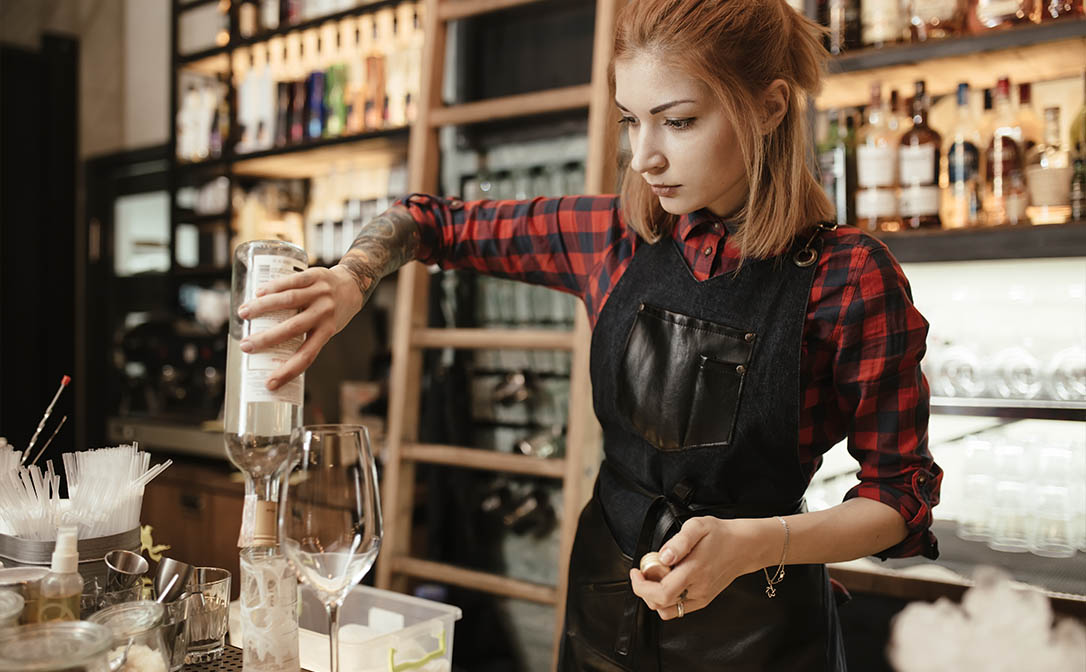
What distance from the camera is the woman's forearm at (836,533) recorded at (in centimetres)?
112

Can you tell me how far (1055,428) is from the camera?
2178 millimetres

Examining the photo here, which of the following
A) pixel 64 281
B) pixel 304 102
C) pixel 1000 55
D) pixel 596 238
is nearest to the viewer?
pixel 596 238

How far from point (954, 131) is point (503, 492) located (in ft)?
5.63

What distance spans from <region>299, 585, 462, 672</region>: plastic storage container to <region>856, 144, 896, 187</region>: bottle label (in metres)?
1.53

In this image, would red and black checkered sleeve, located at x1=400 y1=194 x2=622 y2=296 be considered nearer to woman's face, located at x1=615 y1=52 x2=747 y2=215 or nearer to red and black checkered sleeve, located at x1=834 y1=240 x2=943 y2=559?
woman's face, located at x1=615 y1=52 x2=747 y2=215

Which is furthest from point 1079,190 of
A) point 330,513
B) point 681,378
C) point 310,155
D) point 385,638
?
point 310,155

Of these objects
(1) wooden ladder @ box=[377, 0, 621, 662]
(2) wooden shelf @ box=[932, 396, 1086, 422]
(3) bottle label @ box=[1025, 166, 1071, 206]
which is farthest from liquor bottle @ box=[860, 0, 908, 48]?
(2) wooden shelf @ box=[932, 396, 1086, 422]

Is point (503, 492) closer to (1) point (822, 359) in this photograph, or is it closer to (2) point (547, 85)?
(2) point (547, 85)

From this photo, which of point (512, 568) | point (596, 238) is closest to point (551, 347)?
point (512, 568)

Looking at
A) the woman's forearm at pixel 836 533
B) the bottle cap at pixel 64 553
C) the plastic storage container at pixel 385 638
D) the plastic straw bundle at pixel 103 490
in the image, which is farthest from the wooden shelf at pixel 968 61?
the bottle cap at pixel 64 553

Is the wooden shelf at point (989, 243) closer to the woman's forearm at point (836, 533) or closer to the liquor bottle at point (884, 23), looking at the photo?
the liquor bottle at point (884, 23)

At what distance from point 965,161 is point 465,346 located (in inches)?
57.9

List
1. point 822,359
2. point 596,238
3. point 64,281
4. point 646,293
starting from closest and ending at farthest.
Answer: point 822,359 < point 646,293 < point 596,238 < point 64,281

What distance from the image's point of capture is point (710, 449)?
50.6 inches
